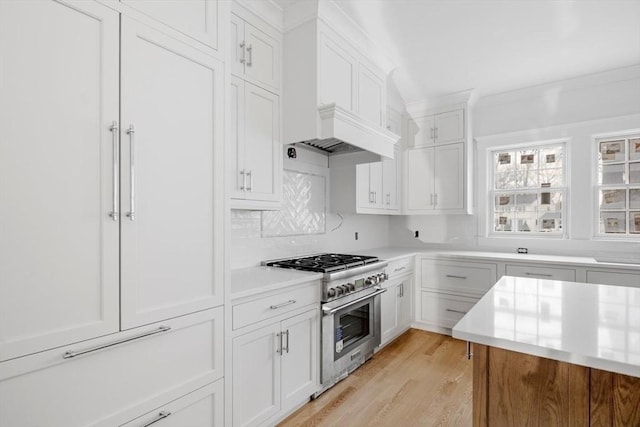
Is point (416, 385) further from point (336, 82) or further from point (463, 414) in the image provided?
point (336, 82)

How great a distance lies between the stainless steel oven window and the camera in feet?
8.15

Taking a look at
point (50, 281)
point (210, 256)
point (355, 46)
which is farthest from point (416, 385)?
point (355, 46)

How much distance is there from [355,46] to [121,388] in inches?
114

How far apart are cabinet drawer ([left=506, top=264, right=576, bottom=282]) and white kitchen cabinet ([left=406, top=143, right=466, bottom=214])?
88cm

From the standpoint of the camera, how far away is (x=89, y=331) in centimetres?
117

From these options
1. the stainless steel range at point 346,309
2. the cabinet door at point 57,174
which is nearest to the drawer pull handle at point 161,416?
the cabinet door at point 57,174

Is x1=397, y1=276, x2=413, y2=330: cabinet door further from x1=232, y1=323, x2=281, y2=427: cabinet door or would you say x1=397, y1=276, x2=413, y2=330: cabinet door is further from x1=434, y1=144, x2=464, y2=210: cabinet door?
x1=232, y1=323, x2=281, y2=427: cabinet door

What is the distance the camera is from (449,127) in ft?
13.0

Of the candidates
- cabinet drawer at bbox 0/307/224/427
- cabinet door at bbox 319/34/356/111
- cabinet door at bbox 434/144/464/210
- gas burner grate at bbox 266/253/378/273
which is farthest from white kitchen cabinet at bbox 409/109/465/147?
cabinet drawer at bbox 0/307/224/427

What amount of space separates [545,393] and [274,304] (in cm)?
135

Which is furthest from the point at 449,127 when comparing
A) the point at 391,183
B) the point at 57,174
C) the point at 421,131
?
the point at 57,174

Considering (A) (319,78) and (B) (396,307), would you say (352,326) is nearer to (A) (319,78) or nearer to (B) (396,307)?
(B) (396,307)

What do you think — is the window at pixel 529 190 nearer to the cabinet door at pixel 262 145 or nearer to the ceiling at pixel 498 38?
the ceiling at pixel 498 38

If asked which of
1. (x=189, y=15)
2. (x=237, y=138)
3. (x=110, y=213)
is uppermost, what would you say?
(x=189, y=15)
